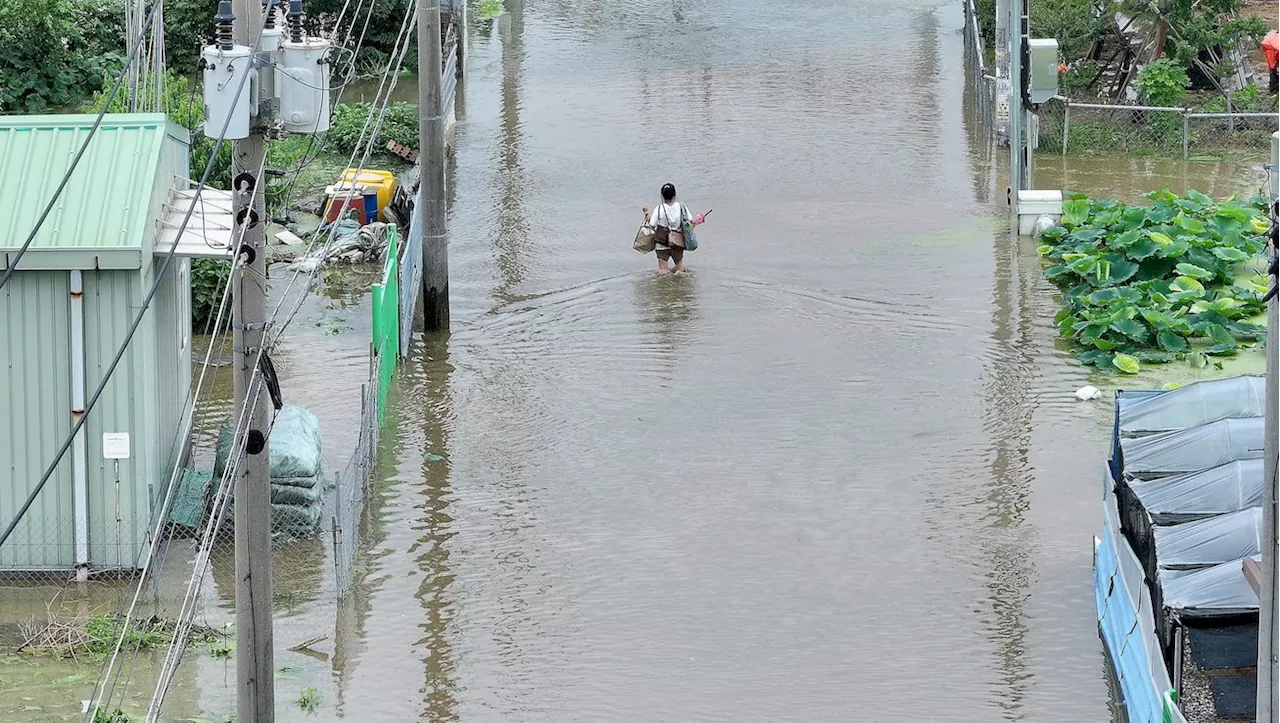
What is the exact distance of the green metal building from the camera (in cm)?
1423

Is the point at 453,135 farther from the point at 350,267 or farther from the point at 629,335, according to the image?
the point at 629,335

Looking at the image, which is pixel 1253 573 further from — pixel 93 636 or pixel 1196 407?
pixel 93 636

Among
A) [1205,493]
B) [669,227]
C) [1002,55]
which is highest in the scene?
[1002,55]

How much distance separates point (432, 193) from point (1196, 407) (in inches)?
397

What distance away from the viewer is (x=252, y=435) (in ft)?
33.8

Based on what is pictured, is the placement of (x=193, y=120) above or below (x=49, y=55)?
below

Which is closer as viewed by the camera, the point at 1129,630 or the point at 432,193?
the point at 1129,630

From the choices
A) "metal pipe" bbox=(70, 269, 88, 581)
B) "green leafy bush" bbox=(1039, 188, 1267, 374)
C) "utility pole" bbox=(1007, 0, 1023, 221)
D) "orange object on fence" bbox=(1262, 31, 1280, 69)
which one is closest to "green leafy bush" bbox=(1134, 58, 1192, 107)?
"orange object on fence" bbox=(1262, 31, 1280, 69)

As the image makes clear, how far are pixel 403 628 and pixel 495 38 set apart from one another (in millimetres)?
27585

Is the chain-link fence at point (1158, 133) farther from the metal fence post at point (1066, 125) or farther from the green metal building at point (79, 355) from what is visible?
the green metal building at point (79, 355)

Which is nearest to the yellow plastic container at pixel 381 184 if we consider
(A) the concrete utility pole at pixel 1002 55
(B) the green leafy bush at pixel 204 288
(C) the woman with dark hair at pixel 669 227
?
(C) the woman with dark hair at pixel 669 227

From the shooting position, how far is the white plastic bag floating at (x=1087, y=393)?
1877 cm

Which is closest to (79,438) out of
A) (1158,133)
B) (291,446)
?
(291,446)

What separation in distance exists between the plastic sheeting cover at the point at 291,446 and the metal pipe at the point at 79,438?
133cm
